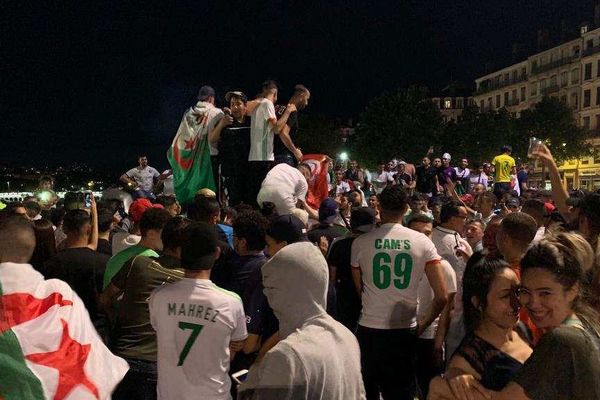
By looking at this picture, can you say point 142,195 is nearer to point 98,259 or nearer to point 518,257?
point 98,259

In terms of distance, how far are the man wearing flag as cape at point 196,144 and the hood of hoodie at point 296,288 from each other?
636 cm

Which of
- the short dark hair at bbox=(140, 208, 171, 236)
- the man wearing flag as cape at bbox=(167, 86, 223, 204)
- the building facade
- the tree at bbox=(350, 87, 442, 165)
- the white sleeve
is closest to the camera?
the white sleeve

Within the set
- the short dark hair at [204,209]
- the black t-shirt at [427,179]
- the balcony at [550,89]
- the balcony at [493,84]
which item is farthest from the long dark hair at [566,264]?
the balcony at [493,84]

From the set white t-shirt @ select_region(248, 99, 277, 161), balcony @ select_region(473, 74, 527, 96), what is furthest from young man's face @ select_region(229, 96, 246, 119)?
balcony @ select_region(473, 74, 527, 96)

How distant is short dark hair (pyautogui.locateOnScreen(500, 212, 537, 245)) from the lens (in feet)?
12.4

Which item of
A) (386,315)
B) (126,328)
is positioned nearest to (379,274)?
(386,315)

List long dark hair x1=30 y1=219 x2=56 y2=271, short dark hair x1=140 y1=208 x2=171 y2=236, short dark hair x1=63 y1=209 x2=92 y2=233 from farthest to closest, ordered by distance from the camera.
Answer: long dark hair x1=30 y1=219 x2=56 y2=271 < short dark hair x1=63 y1=209 x2=92 y2=233 < short dark hair x1=140 y1=208 x2=171 y2=236

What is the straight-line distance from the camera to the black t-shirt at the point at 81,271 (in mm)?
4410

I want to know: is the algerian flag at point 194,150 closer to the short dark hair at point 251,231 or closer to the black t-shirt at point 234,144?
the black t-shirt at point 234,144

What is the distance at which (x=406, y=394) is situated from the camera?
15.5ft

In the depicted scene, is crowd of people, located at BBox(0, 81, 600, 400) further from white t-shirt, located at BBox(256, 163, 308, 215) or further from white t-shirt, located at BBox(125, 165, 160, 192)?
white t-shirt, located at BBox(125, 165, 160, 192)

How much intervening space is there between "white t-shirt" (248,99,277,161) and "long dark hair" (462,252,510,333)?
5.56 meters

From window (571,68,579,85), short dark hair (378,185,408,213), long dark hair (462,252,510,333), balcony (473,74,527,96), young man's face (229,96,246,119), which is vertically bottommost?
long dark hair (462,252,510,333)

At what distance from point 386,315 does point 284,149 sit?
5.39 meters
